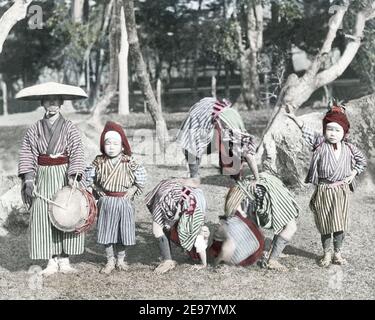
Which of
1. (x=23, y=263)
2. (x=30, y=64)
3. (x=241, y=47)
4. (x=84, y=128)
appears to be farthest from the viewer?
(x=30, y=64)

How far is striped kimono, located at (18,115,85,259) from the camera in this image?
554 cm

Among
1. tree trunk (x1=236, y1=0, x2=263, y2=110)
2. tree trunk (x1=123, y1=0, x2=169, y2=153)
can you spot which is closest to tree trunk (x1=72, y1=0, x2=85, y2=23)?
tree trunk (x1=236, y1=0, x2=263, y2=110)

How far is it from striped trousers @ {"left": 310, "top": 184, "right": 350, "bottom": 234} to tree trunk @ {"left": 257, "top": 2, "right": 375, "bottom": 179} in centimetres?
230

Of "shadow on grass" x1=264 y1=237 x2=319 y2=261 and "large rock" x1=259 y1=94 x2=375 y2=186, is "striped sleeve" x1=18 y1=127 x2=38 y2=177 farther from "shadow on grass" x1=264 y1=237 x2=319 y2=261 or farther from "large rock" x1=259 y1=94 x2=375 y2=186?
"large rock" x1=259 y1=94 x2=375 y2=186

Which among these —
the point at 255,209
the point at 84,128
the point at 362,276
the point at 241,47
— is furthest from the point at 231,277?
the point at 241,47

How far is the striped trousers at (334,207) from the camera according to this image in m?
5.81

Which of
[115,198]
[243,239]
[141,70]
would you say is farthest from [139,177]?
[141,70]

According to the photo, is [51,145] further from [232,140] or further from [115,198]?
[232,140]

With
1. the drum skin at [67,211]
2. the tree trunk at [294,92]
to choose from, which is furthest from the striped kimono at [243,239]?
the tree trunk at [294,92]

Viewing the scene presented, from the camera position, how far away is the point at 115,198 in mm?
5703

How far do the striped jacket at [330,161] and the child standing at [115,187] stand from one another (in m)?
1.58

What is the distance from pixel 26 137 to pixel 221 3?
2305 centimetres

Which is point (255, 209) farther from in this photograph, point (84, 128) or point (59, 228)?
point (84, 128)

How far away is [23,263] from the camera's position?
6.27m
